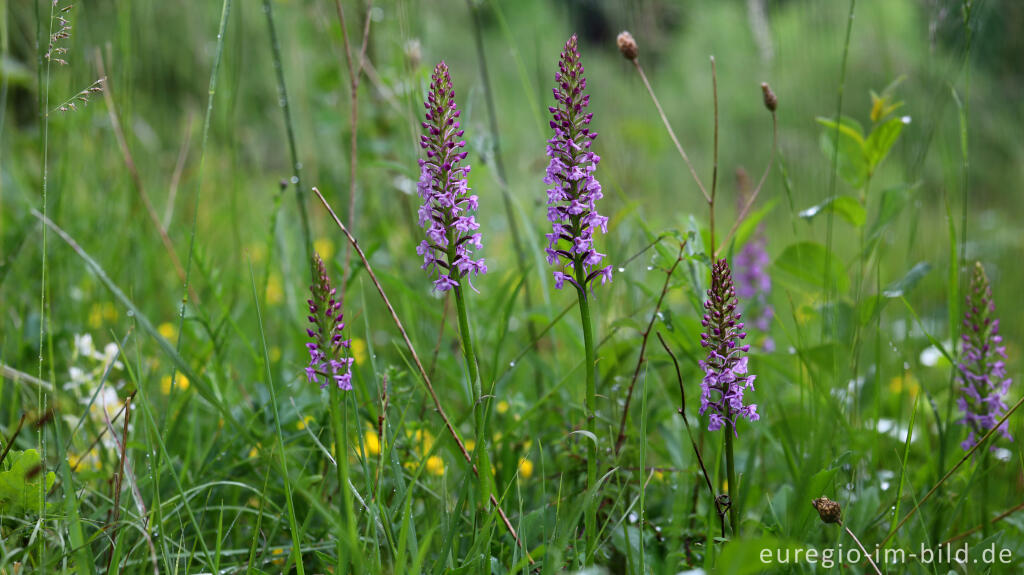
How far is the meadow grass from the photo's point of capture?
0.93 metres

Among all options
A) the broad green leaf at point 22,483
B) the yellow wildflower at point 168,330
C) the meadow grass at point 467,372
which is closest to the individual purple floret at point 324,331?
the meadow grass at point 467,372

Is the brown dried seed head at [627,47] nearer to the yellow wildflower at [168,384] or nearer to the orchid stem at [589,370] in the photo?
the orchid stem at [589,370]

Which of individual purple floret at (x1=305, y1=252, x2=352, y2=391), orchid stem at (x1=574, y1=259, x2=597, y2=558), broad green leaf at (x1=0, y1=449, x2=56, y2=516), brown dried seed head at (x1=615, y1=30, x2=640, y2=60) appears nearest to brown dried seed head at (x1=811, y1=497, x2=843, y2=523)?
orchid stem at (x1=574, y1=259, x2=597, y2=558)

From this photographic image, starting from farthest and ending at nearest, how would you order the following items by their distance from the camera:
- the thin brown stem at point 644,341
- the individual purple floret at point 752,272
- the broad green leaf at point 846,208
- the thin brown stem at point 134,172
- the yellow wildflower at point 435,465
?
the individual purple floret at point 752,272 < the thin brown stem at point 134,172 < the yellow wildflower at point 435,465 < the broad green leaf at point 846,208 < the thin brown stem at point 644,341

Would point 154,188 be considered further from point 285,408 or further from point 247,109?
point 247,109

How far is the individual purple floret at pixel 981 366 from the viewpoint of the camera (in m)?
1.17

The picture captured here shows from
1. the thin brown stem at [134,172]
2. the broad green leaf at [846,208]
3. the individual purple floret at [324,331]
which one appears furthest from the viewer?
the thin brown stem at [134,172]

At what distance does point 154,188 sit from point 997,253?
399 cm

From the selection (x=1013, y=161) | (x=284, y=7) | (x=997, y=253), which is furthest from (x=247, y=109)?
(x=1013, y=161)

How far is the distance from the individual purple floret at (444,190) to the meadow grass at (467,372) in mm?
79

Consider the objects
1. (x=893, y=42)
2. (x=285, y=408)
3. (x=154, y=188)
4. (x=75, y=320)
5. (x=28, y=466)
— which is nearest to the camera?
(x=28, y=466)

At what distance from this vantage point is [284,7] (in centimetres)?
335

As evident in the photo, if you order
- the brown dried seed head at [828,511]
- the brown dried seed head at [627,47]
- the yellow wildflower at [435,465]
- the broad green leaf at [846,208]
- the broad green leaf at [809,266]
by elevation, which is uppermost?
the brown dried seed head at [627,47]

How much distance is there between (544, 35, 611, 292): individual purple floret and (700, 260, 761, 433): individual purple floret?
0.15 meters
